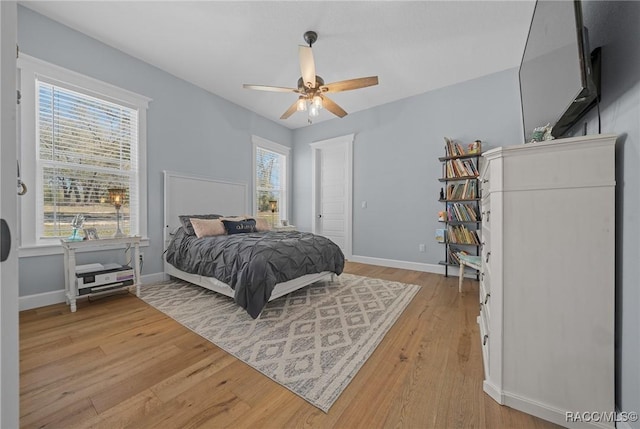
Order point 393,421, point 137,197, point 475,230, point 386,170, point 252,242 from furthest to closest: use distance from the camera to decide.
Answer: point 386,170 → point 475,230 → point 137,197 → point 252,242 → point 393,421

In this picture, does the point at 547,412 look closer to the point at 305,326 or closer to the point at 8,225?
the point at 305,326

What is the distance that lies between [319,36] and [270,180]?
3021 mm

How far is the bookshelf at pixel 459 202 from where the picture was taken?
11.1 ft

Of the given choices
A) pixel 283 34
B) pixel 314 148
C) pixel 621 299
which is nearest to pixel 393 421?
pixel 621 299

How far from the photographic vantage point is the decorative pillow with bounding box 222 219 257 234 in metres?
3.38

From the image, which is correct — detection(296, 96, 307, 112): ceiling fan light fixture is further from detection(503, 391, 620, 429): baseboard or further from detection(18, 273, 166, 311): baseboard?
detection(18, 273, 166, 311): baseboard

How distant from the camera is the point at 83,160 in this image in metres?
2.77

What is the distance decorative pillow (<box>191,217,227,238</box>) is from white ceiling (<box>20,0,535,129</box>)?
6.79ft

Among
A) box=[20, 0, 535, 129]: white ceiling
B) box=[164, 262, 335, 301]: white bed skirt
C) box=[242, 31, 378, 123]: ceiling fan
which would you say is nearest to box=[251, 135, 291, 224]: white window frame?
box=[20, 0, 535, 129]: white ceiling

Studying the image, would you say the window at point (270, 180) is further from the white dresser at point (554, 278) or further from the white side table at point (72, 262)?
the white dresser at point (554, 278)

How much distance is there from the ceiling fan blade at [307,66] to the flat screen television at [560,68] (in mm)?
1666

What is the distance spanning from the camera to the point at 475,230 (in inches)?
136

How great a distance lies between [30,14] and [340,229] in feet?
15.7

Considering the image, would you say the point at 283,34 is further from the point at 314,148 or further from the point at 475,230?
the point at 475,230
